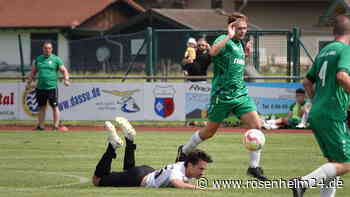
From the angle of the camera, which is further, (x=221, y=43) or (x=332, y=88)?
(x=221, y=43)

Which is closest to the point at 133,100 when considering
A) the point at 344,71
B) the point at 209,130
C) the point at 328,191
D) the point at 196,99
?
the point at 196,99

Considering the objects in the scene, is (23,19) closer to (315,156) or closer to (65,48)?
(65,48)

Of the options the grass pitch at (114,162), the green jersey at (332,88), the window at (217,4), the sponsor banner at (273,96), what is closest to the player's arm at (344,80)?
the green jersey at (332,88)

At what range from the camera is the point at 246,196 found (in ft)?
33.7

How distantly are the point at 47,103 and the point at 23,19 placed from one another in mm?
32731

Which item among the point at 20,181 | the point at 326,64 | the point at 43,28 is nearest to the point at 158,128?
the point at 20,181

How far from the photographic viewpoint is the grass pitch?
35.2 ft

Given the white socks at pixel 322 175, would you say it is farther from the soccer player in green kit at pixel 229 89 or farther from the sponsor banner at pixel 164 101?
the sponsor banner at pixel 164 101

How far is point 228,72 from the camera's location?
12195 mm

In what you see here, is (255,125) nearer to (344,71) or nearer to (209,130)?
→ (209,130)

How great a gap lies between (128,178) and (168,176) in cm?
61

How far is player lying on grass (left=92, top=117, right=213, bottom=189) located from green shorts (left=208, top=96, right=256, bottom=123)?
132 centimetres

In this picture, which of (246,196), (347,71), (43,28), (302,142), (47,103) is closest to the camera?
(347,71)

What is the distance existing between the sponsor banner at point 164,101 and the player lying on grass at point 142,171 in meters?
→ 11.8
